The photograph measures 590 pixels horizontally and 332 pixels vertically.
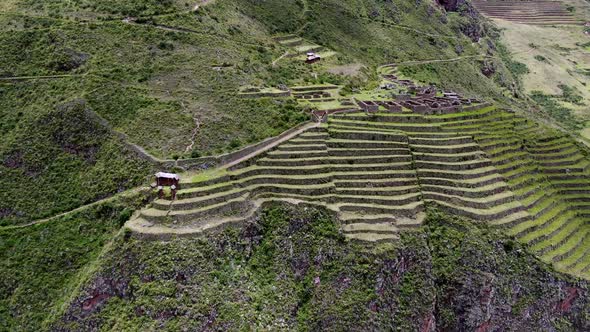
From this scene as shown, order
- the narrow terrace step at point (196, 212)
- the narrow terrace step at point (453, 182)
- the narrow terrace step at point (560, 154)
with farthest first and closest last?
the narrow terrace step at point (560, 154) < the narrow terrace step at point (453, 182) < the narrow terrace step at point (196, 212)

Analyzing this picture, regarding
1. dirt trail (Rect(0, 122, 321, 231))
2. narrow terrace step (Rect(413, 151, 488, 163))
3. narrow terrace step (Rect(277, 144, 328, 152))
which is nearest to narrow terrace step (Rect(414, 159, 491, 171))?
narrow terrace step (Rect(413, 151, 488, 163))

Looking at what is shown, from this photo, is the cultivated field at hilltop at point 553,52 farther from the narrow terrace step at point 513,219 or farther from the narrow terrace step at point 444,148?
the narrow terrace step at point 513,219

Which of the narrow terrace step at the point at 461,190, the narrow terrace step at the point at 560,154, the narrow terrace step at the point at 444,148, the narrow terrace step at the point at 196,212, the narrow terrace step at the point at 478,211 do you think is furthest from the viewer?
the narrow terrace step at the point at 560,154

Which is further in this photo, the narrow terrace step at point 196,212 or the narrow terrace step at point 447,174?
the narrow terrace step at point 447,174

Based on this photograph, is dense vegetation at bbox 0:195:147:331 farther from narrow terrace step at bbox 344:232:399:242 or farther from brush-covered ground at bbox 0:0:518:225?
narrow terrace step at bbox 344:232:399:242

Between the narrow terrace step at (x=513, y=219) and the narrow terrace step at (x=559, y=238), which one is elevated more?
the narrow terrace step at (x=513, y=219)

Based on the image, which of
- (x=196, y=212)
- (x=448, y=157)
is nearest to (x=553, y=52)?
(x=448, y=157)

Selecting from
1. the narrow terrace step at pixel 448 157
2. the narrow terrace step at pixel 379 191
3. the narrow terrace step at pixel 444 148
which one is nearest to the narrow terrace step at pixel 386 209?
the narrow terrace step at pixel 379 191
